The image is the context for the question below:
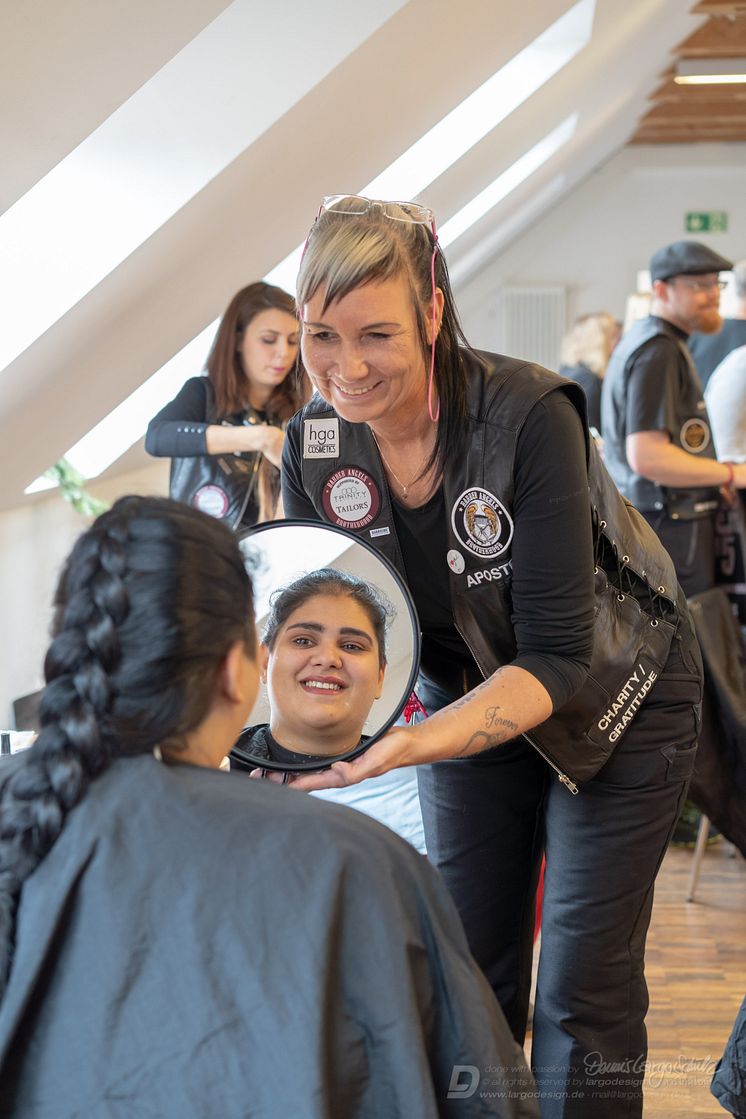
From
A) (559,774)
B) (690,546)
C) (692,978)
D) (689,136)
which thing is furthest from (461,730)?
(689,136)

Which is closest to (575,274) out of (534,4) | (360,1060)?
(534,4)

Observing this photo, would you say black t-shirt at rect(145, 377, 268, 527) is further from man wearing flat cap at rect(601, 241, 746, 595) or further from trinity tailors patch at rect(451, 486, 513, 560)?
trinity tailors patch at rect(451, 486, 513, 560)

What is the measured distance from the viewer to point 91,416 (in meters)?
3.37

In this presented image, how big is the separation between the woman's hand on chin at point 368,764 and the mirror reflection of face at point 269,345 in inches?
78.9

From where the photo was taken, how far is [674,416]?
331cm

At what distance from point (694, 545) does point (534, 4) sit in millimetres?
1487

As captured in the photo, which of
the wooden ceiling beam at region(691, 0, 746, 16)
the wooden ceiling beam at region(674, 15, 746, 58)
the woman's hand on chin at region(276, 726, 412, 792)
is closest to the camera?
the woman's hand on chin at region(276, 726, 412, 792)

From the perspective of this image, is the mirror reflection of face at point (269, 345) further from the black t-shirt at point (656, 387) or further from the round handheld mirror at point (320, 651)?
the round handheld mirror at point (320, 651)

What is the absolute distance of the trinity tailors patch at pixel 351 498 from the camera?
1465mm

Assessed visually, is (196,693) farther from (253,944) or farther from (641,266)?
(641,266)

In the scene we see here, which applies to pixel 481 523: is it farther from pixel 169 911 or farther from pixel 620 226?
pixel 620 226

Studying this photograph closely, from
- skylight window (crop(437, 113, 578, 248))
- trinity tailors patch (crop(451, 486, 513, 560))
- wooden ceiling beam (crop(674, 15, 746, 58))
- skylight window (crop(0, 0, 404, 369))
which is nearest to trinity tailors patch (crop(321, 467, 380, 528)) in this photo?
trinity tailors patch (crop(451, 486, 513, 560))

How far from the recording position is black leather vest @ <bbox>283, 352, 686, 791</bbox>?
4.54ft

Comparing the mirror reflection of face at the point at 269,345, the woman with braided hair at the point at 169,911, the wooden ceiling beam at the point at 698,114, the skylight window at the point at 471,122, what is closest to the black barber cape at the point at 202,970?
the woman with braided hair at the point at 169,911
